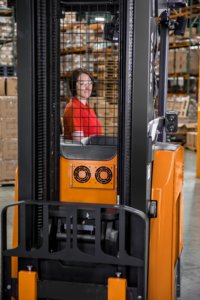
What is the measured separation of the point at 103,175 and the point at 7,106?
562cm

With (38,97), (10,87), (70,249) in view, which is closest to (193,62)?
(10,87)

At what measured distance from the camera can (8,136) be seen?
856cm

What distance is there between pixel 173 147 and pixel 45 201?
36.9 inches

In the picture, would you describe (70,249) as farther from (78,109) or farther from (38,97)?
(78,109)

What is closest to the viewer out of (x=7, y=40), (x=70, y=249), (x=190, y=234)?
(x=70, y=249)

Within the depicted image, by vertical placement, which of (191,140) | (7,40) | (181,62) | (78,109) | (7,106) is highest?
(7,40)

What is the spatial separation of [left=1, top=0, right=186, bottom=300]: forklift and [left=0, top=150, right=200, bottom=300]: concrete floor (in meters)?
1.36

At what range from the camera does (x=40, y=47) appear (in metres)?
2.95

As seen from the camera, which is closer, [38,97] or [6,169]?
[38,97]

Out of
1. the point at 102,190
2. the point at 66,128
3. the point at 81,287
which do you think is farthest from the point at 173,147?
the point at 81,287

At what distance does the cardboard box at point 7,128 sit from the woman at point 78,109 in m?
4.64

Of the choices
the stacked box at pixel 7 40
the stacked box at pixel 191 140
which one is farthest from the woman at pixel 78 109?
the stacked box at pixel 7 40

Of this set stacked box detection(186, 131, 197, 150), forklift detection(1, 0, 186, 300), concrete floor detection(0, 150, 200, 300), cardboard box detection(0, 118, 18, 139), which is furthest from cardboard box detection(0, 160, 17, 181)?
stacked box detection(186, 131, 197, 150)

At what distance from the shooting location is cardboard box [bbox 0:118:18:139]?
334 inches
